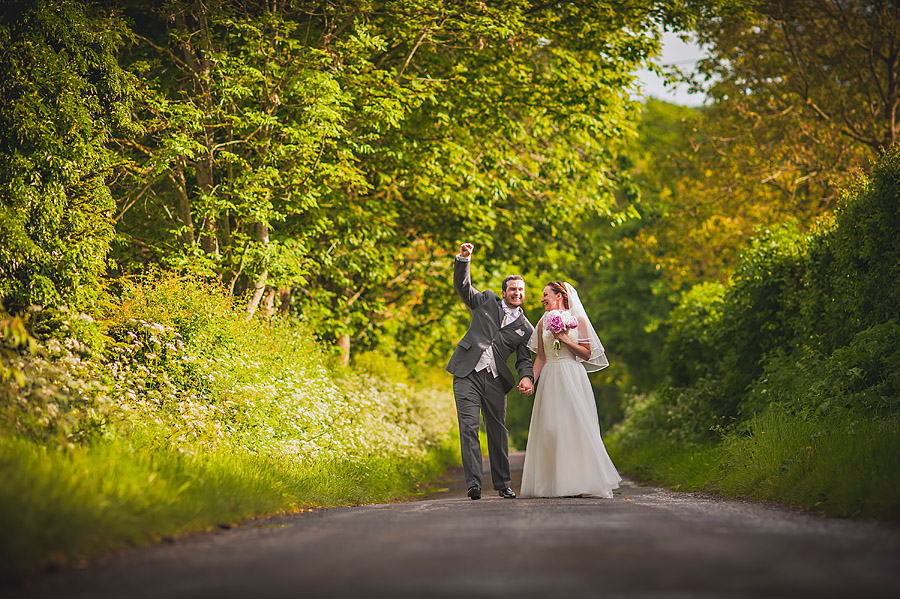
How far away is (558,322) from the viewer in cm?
951

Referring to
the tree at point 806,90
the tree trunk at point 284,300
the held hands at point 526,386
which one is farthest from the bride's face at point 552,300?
the tree at point 806,90

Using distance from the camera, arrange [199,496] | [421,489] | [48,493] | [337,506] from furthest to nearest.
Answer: [421,489] < [337,506] < [199,496] < [48,493]

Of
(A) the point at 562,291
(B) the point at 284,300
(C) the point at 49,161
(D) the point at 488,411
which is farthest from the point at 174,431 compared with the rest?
(B) the point at 284,300

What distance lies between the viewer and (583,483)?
885 cm

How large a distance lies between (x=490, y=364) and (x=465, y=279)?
0.98 meters

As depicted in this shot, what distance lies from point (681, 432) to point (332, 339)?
6873 millimetres

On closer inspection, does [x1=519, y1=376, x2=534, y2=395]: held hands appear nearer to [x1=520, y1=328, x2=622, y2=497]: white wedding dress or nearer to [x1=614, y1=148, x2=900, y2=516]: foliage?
[x1=520, y1=328, x2=622, y2=497]: white wedding dress

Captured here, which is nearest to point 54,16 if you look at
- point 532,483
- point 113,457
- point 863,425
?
point 113,457

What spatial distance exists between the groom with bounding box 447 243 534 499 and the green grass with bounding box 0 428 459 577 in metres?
1.95

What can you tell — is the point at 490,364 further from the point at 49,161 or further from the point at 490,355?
the point at 49,161

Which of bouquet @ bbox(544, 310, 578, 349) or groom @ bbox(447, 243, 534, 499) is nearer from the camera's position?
groom @ bbox(447, 243, 534, 499)

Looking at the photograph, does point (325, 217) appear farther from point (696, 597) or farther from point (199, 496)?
point (696, 597)

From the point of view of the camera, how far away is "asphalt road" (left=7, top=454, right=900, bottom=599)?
137 inches

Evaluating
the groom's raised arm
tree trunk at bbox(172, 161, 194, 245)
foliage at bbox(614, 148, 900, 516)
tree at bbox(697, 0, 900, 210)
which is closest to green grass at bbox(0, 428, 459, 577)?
the groom's raised arm
